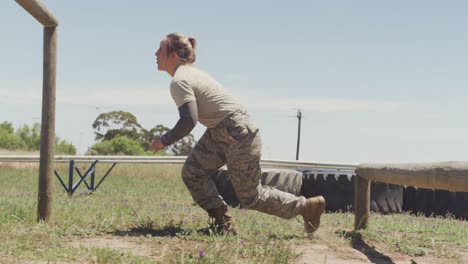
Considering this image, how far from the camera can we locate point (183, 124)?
4730 mm

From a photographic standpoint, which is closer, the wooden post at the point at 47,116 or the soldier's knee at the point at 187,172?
the soldier's knee at the point at 187,172

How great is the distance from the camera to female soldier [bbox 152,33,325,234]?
4980 mm

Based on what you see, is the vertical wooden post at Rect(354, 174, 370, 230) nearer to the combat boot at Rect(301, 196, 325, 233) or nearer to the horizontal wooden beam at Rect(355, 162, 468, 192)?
the horizontal wooden beam at Rect(355, 162, 468, 192)

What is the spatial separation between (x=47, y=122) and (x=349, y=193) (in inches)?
233

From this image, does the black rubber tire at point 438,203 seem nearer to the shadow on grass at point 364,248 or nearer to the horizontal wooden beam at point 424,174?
the horizontal wooden beam at point 424,174

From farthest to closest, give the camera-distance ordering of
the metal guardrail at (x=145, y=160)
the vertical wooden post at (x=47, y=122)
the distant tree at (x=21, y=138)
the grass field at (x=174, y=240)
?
1. the distant tree at (x=21, y=138)
2. the metal guardrail at (x=145, y=160)
3. the vertical wooden post at (x=47, y=122)
4. the grass field at (x=174, y=240)

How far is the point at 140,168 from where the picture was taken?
732 inches

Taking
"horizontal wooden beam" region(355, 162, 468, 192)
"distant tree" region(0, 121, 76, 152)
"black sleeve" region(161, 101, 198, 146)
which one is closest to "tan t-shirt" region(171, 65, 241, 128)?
"black sleeve" region(161, 101, 198, 146)

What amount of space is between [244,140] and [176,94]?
0.69m

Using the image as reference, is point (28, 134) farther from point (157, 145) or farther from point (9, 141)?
point (157, 145)

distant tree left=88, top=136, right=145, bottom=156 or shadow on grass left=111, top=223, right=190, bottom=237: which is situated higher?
shadow on grass left=111, top=223, right=190, bottom=237

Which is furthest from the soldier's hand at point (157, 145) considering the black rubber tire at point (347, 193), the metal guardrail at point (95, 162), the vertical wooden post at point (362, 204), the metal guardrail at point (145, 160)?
the metal guardrail at point (145, 160)

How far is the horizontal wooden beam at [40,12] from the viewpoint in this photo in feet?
17.6

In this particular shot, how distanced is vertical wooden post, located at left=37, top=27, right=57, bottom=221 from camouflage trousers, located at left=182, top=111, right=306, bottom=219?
1.40 meters
